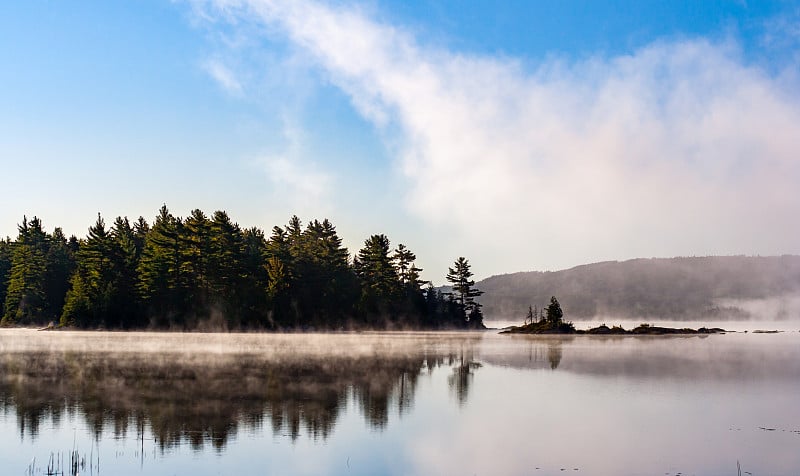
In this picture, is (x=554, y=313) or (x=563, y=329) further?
(x=554, y=313)

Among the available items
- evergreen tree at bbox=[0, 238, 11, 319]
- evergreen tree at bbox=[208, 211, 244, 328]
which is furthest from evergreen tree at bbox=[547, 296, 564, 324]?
evergreen tree at bbox=[0, 238, 11, 319]

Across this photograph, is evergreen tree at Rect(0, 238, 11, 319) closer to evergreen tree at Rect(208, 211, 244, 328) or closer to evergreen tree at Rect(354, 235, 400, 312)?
evergreen tree at Rect(208, 211, 244, 328)

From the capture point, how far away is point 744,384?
2995 cm

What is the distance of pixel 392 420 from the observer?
2022 cm

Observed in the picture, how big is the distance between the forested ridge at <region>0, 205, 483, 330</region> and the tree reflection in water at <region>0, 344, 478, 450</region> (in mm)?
55458

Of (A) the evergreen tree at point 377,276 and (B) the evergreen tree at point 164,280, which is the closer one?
(B) the evergreen tree at point 164,280

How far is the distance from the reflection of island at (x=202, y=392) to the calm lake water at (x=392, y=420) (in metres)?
0.09

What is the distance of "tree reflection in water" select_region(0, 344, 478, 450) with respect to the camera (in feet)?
61.1

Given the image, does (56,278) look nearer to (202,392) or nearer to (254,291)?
(254,291)

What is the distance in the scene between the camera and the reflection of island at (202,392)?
1877 cm

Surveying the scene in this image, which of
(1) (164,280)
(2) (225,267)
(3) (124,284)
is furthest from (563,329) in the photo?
(3) (124,284)

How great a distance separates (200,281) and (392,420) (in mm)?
82922

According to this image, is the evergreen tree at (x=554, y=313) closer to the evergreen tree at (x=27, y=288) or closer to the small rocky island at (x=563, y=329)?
the small rocky island at (x=563, y=329)

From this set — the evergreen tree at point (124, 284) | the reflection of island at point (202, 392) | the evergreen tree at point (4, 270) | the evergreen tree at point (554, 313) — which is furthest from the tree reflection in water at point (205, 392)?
the evergreen tree at point (4, 270)
